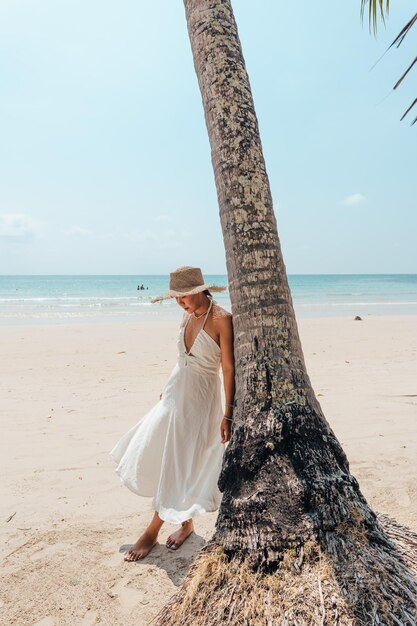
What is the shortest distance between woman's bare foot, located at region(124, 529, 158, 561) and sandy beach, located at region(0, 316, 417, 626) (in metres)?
0.05

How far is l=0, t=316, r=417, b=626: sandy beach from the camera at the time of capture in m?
3.31

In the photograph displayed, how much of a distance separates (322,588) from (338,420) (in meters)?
4.53

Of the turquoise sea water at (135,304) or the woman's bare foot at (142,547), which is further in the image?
the turquoise sea water at (135,304)

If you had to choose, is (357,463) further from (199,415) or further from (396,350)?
(396,350)

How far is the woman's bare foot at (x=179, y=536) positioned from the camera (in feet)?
12.6

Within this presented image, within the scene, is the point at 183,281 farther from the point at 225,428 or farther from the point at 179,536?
the point at 179,536

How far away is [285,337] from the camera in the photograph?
8.62 feet

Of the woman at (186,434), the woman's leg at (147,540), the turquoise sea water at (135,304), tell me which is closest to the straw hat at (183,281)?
the woman at (186,434)

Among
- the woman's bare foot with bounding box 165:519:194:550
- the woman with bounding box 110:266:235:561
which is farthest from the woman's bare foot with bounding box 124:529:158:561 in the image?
the woman's bare foot with bounding box 165:519:194:550

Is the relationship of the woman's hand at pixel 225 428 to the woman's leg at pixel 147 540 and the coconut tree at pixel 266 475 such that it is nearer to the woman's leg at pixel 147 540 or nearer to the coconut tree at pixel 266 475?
the coconut tree at pixel 266 475

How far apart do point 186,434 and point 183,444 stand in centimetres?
7

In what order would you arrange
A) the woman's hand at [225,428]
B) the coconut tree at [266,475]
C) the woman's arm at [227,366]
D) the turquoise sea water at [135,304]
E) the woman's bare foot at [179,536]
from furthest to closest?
the turquoise sea water at [135,304] < the woman's bare foot at [179,536] < the woman's hand at [225,428] < the woman's arm at [227,366] < the coconut tree at [266,475]

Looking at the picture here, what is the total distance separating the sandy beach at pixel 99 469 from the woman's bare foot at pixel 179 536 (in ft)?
0.18

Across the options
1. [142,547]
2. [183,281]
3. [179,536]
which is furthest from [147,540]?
[183,281]
